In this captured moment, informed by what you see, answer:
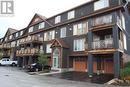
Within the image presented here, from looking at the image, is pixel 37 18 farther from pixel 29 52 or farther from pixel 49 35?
pixel 29 52

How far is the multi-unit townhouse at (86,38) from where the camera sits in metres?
26.4

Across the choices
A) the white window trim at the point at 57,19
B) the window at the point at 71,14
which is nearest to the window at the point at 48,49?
the white window trim at the point at 57,19

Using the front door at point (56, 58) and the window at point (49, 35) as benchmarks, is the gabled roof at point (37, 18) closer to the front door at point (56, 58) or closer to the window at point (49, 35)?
the window at point (49, 35)

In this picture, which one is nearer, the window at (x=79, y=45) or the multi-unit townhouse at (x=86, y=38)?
the multi-unit townhouse at (x=86, y=38)

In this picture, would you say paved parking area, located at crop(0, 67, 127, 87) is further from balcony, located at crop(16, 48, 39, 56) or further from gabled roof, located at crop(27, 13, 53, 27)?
gabled roof, located at crop(27, 13, 53, 27)

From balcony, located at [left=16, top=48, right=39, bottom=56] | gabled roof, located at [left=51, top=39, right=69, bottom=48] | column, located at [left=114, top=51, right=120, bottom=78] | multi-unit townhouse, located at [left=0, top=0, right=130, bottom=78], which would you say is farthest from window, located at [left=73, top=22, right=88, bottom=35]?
balcony, located at [left=16, top=48, right=39, bottom=56]

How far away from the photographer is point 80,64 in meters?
34.7

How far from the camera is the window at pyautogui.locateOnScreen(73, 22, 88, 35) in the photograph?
110 ft

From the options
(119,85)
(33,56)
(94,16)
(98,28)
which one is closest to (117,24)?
(98,28)

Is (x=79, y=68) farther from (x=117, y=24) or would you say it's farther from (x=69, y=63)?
(x=117, y=24)

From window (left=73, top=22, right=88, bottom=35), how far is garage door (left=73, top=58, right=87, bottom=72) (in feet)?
15.5

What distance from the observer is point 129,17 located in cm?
3666

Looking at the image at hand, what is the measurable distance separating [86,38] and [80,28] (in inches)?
100

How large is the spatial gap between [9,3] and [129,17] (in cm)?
2175
